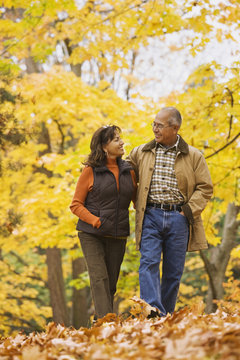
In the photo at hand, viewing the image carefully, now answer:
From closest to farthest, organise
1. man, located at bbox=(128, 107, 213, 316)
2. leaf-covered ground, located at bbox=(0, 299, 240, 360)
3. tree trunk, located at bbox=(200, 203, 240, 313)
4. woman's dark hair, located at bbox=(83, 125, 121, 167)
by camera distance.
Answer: leaf-covered ground, located at bbox=(0, 299, 240, 360) < man, located at bbox=(128, 107, 213, 316) < woman's dark hair, located at bbox=(83, 125, 121, 167) < tree trunk, located at bbox=(200, 203, 240, 313)

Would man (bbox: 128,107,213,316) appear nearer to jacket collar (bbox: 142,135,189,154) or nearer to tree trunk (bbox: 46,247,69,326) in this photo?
jacket collar (bbox: 142,135,189,154)

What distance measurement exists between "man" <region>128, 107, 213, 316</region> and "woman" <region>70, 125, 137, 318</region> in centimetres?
20

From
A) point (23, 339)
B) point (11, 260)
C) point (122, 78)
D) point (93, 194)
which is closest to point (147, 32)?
point (93, 194)

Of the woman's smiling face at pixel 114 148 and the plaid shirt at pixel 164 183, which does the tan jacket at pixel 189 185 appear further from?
the woman's smiling face at pixel 114 148

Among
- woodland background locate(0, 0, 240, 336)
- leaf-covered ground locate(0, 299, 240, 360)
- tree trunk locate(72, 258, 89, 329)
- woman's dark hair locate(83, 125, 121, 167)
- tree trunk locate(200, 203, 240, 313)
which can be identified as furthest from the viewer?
tree trunk locate(72, 258, 89, 329)

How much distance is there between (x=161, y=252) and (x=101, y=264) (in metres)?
0.60

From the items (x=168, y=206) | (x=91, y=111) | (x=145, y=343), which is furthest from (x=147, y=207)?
(x=91, y=111)

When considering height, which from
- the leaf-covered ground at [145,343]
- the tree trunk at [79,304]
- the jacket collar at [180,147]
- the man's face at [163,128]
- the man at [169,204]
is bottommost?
the tree trunk at [79,304]

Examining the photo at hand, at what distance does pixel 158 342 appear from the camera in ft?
7.06

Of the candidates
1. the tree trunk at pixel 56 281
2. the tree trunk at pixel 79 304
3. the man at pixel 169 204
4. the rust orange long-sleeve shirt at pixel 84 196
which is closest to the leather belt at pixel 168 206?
the man at pixel 169 204

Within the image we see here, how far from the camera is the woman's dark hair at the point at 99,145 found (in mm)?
4117

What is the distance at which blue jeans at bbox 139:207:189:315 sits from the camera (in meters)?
3.89

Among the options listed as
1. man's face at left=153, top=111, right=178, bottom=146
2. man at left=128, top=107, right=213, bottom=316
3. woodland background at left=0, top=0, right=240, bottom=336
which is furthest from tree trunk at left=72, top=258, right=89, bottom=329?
man's face at left=153, top=111, right=178, bottom=146

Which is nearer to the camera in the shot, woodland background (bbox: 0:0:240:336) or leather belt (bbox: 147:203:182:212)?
leather belt (bbox: 147:203:182:212)
